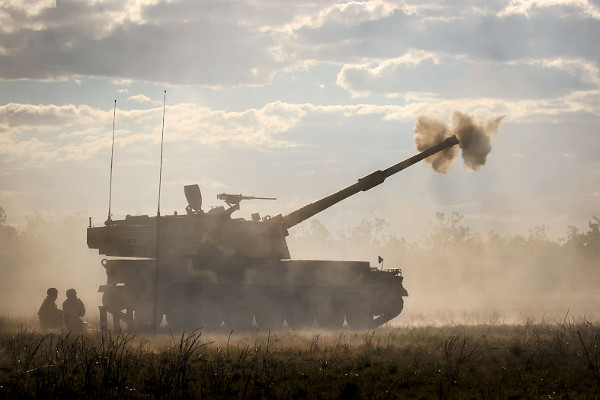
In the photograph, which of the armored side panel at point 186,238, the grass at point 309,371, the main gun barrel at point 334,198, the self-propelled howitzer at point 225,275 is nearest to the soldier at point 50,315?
the self-propelled howitzer at point 225,275

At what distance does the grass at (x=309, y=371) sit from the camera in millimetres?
12719

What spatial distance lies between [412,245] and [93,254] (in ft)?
244

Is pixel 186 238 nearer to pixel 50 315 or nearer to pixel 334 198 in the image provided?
pixel 50 315

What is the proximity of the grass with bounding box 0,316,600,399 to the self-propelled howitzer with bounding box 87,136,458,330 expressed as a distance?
679 cm

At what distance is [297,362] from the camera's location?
51.2 feet

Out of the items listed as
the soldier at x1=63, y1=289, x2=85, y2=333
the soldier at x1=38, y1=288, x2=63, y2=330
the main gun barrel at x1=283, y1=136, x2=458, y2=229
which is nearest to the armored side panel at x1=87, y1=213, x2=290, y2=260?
the main gun barrel at x1=283, y1=136, x2=458, y2=229

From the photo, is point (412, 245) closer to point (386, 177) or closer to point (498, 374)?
point (386, 177)

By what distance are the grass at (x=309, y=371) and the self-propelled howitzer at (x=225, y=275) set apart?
6.79 m

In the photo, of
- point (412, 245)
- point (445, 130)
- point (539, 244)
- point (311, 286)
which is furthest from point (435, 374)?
point (412, 245)

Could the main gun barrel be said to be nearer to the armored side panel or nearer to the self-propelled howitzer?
the self-propelled howitzer

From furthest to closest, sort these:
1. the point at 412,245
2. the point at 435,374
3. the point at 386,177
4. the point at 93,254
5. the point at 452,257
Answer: the point at 412,245
the point at 452,257
the point at 93,254
the point at 386,177
the point at 435,374

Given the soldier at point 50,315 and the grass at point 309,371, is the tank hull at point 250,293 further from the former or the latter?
the grass at point 309,371

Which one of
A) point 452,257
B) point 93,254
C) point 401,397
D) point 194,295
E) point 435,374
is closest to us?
point 401,397

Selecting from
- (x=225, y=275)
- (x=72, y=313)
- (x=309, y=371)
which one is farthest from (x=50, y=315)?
(x=309, y=371)
